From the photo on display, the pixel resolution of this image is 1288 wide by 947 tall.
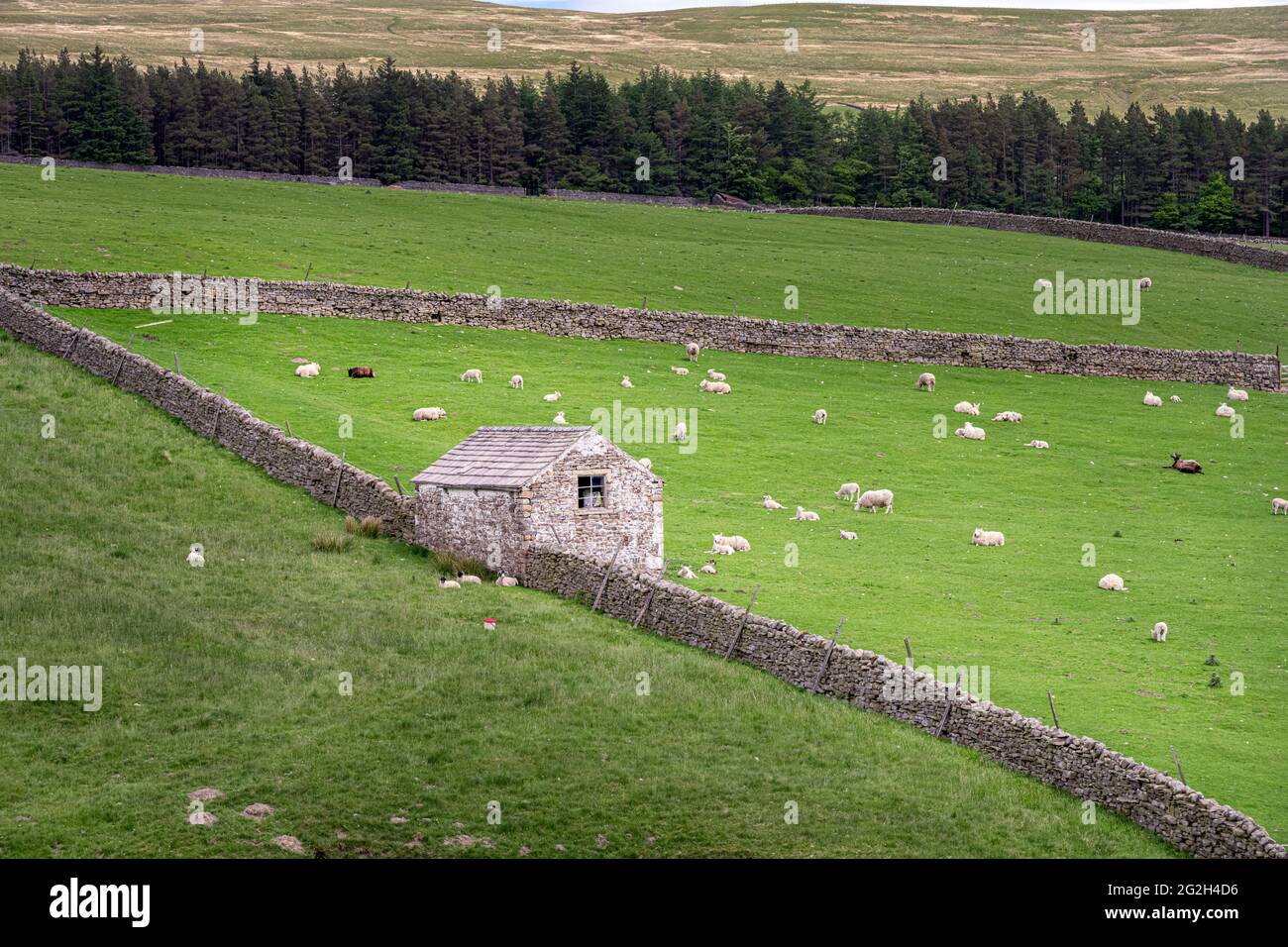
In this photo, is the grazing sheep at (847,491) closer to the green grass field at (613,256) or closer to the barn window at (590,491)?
the barn window at (590,491)

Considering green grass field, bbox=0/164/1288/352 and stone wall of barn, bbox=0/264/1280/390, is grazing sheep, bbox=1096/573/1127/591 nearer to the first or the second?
stone wall of barn, bbox=0/264/1280/390

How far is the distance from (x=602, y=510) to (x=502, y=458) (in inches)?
109

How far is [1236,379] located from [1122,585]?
29.8 m

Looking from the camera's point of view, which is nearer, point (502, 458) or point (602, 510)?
point (602, 510)

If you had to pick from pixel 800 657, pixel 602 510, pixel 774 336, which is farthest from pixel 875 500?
pixel 774 336

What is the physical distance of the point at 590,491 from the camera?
32.0m

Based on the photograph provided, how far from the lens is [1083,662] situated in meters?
27.6

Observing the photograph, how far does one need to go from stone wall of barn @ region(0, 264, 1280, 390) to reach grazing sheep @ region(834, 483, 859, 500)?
18.2 metres

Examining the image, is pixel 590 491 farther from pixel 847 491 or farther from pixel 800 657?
pixel 847 491

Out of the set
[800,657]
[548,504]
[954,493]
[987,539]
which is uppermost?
[548,504]

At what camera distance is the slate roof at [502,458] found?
104 ft
